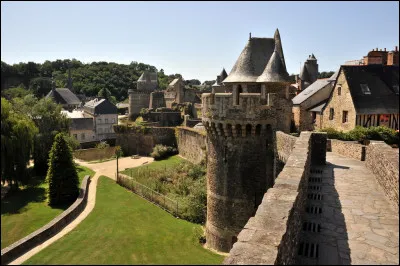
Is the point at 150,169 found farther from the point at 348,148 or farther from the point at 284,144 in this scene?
the point at 284,144

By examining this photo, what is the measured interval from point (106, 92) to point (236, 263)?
9286 centimetres

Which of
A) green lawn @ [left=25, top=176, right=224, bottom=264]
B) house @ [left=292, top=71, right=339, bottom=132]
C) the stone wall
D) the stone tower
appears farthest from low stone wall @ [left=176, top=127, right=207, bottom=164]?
the stone tower

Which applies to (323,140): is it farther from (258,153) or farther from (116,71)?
(116,71)

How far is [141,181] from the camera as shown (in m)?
25.6

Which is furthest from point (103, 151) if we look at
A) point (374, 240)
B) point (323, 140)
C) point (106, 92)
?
point (106, 92)

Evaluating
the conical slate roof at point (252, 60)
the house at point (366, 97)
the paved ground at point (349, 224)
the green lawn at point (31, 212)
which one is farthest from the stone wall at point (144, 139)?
the paved ground at point (349, 224)

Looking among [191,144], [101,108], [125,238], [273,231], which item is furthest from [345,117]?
[101,108]

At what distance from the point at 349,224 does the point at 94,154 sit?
3530 centimetres

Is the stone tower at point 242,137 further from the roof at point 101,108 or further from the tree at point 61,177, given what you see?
the roof at point 101,108

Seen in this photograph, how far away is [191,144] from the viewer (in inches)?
1268

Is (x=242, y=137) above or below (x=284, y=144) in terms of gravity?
above

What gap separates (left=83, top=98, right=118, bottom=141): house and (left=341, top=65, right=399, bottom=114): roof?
35.4 meters

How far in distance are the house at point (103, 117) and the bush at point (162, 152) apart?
12586 mm

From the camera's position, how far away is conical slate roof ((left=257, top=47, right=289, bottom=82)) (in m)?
13.7
